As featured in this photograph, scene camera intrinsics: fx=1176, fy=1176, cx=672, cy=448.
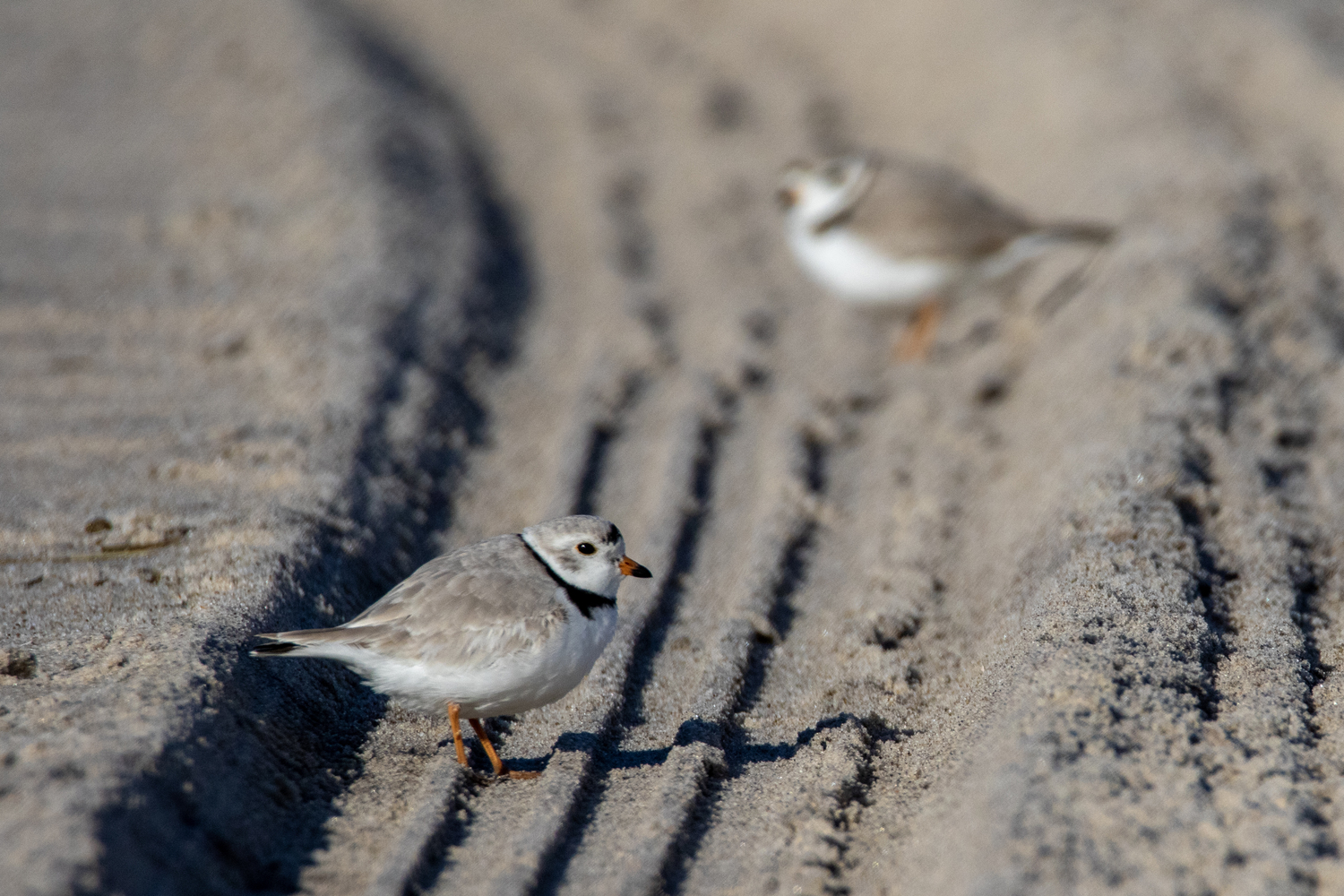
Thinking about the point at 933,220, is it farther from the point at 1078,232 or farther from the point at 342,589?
the point at 342,589

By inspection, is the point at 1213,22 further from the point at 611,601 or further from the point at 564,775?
the point at 564,775

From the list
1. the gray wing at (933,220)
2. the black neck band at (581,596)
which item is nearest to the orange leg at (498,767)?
the black neck band at (581,596)

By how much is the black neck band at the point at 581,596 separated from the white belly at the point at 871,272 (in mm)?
3294

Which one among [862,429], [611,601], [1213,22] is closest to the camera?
[611,601]

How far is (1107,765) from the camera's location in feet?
9.53

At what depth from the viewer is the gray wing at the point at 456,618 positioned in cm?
328

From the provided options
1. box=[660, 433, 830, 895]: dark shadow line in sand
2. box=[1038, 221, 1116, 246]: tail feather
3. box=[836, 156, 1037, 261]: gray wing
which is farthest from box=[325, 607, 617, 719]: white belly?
box=[1038, 221, 1116, 246]: tail feather

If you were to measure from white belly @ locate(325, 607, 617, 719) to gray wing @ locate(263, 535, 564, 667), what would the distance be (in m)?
0.03

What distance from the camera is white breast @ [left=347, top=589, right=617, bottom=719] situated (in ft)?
10.7

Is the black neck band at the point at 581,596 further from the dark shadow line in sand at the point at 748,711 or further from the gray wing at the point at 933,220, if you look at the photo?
the gray wing at the point at 933,220

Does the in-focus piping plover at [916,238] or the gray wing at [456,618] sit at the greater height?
the in-focus piping plover at [916,238]

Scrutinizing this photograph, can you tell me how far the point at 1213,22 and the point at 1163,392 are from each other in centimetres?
448

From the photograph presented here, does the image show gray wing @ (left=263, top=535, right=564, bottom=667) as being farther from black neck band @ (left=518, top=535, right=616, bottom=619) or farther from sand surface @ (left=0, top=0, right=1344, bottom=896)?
sand surface @ (left=0, top=0, right=1344, bottom=896)

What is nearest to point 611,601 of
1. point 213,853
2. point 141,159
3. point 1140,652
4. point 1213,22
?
point 213,853
